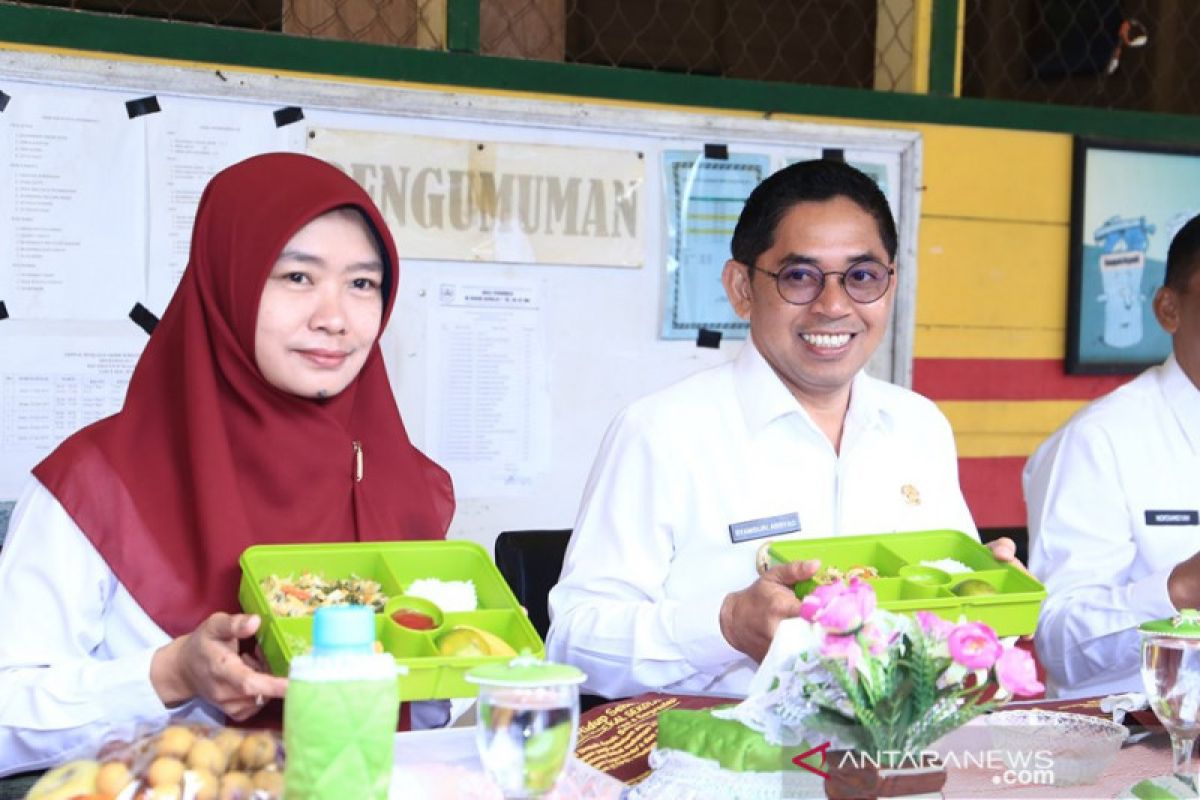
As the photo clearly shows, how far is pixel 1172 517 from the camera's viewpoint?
9.55ft

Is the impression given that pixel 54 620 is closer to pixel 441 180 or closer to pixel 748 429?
pixel 748 429

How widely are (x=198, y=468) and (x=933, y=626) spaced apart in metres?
1.04

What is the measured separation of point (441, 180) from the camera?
3.56m

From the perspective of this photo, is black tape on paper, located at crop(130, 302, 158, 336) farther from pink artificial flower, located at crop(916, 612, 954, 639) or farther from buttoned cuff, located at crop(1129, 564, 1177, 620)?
pink artificial flower, located at crop(916, 612, 954, 639)

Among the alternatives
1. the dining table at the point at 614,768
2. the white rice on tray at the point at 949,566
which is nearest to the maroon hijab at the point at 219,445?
the dining table at the point at 614,768

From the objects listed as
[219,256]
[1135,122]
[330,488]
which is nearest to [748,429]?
[330,488]

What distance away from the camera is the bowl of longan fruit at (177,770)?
1277 mm

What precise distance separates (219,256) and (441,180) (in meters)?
1.52

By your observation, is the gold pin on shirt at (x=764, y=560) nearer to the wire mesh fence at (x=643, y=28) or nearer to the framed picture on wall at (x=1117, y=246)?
the wire mesh fence at (x=643, y=28)

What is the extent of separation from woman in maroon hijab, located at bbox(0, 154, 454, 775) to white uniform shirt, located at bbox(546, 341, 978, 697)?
0.49 meters

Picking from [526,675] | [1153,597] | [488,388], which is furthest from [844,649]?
[488,388]

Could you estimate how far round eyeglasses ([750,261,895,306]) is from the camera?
250 centimetres

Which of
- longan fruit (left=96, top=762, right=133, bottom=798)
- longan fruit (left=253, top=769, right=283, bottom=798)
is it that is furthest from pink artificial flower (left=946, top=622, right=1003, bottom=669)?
longan fruit (left=96, top=762, right=133, bottom=798)

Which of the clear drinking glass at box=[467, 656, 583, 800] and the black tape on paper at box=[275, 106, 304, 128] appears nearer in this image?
the clear drinking glass at box=[467, 656, 583, 800]
